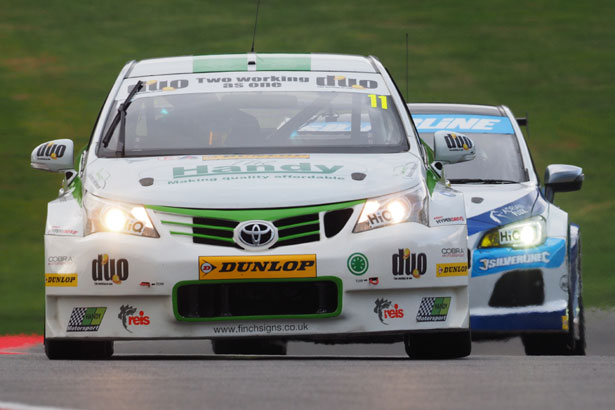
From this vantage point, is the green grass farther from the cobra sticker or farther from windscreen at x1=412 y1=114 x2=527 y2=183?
the cobra sticker

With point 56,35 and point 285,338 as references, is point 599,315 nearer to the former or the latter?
point 285,338

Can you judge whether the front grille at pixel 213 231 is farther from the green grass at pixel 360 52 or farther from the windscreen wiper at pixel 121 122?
the green grass at pixel 360 52

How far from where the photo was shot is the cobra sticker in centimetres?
984

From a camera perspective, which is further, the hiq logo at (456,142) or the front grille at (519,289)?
the front grille at (519,289)

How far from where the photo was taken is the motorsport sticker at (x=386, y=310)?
7781 millimetres

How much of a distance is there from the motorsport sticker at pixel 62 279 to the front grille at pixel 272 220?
547 mm

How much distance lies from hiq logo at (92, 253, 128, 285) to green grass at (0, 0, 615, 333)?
13.0m

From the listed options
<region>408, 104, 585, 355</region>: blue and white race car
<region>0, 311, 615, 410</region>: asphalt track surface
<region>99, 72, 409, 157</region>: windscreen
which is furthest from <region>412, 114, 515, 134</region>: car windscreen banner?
<region>0, 311, 615, 410</region>: asphalt track surface

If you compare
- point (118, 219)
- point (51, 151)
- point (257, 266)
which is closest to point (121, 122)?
point (51, 151)

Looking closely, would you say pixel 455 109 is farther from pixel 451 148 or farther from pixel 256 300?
pixel 256 300

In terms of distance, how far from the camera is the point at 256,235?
7.63m

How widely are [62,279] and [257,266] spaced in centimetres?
101

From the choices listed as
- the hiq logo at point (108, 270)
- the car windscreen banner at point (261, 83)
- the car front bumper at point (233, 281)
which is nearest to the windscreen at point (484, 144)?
the car windscreen banner at point (261, 83)

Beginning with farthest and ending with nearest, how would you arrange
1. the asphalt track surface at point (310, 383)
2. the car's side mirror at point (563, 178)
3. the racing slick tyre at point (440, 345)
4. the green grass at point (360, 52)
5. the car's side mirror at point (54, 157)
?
the green grass at point (360, 52)
the car's side mirror at point (563, 178)
the car's side mirror at point (54, 157)
the racing slick tyre at point (440, 345)
the asphalt track surface at point (310, 383)
